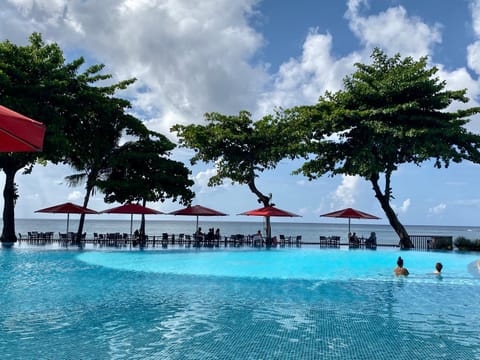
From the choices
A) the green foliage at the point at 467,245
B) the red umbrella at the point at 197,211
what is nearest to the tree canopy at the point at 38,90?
the red umbrella at the point at 197,211

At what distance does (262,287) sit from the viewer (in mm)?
13078

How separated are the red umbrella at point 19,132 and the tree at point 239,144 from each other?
26.0 metres

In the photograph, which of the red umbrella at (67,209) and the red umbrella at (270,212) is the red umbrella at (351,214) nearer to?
the red umbrella at (270,212)

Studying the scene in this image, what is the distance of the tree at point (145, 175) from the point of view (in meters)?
29.1

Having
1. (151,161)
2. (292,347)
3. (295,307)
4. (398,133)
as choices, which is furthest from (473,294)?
(151,161)

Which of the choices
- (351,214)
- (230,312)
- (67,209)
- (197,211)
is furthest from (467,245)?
(67,209)

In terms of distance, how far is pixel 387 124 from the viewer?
90.8ft

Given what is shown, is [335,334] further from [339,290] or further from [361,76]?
[361,76]

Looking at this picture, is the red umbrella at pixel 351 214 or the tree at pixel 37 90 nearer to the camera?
the tree at pixel 37 90

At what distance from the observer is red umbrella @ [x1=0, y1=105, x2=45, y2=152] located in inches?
175

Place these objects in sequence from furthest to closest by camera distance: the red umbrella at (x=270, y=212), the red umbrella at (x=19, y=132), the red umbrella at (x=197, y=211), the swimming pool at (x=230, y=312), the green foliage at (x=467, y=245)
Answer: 1. the red umbrella at (x=270, y=212)
2. the red umbrella at (x=197, y=211)
3. the green foliage at (x=467, y=245)
4. the swimming pool at (x=230, y=312)
5. the red umbrella at (x=19, y=132)

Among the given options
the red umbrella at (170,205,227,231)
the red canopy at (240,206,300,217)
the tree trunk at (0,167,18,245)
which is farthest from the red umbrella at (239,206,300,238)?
the tree trunk at (0,167,18,245)

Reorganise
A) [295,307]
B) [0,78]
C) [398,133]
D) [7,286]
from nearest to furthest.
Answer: [295,307] → [7,286] → [0,78] → [398,133]

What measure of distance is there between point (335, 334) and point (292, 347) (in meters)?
1.17
